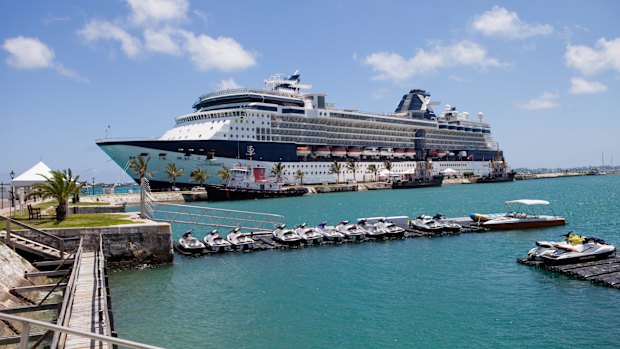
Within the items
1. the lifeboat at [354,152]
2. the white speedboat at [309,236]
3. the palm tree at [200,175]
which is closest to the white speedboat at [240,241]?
the white speedboat at [309,236]

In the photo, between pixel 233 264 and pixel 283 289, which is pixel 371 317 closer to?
pixel 283 289

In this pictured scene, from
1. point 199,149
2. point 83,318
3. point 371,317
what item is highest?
point 199,149

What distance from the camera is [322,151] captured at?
98.2 meters

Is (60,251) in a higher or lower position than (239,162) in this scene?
lower

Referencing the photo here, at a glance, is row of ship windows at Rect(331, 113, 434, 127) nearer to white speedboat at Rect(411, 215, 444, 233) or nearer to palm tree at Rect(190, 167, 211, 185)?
palm tree at Rect(190, 167, 211, 185)

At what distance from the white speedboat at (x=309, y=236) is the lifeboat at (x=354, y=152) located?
73.8m

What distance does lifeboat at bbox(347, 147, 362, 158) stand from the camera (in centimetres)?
10425

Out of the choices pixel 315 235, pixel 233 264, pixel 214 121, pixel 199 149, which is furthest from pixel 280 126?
pixel 233 264

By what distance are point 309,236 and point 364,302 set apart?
13519 millimetres

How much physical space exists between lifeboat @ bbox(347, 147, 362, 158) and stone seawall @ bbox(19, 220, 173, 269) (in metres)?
82.4

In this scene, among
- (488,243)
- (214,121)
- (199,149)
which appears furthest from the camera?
(214,121)

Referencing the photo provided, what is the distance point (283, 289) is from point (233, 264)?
606 centimetres

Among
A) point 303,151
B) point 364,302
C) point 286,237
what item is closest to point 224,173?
point 303,151

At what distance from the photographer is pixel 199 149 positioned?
74.9 meters
